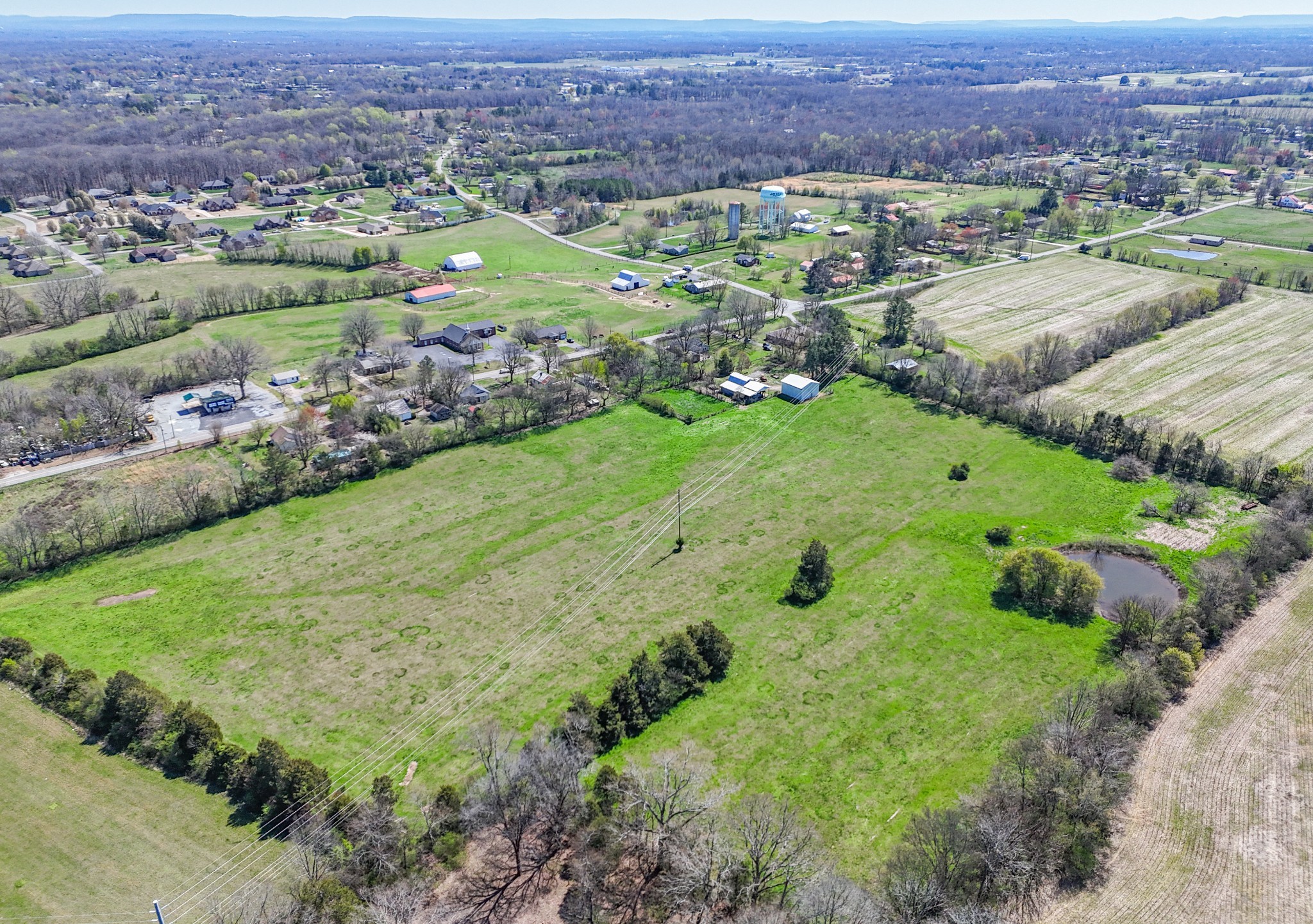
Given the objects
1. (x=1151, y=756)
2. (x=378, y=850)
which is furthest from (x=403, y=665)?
(x=1151, y=756)

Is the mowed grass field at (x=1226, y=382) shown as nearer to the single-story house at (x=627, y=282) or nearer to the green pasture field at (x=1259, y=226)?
the green pasture field at (x=1259, y=226)

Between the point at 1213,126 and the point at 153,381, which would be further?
the point at 1213,126

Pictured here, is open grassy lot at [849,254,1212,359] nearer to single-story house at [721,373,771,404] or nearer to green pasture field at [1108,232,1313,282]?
green pasture field at [1108,232,1313,282]

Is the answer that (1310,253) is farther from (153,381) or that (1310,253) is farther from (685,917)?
(153,381)

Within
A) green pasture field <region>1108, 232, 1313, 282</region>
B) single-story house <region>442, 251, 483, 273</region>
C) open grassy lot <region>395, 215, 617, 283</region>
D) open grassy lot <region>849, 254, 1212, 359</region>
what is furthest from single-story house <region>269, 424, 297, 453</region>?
green pasture field <region>1108, 232, 1313, 282</region>

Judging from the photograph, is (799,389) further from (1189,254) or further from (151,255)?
(151,255)
